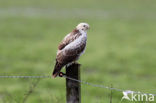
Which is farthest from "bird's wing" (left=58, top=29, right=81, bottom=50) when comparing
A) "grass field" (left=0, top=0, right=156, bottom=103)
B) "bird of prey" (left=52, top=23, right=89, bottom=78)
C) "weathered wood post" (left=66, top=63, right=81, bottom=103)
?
"grass field" (left=0, top=0, right=156, bottom=103)

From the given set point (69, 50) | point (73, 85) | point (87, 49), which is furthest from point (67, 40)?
point (87, 49)

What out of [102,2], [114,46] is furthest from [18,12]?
[114,46]

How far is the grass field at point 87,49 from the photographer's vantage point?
10386mm

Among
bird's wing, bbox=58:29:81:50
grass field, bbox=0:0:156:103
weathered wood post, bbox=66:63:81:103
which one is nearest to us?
weathered wood post, bbox=66:63:81:103

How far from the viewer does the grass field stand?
10.4m

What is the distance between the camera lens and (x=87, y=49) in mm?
16656

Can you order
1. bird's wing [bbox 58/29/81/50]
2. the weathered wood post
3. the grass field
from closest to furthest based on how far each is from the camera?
the weathered wood post → bird's wing [bbox 58/29/81/50] → the grass field

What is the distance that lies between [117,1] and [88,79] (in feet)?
90.8

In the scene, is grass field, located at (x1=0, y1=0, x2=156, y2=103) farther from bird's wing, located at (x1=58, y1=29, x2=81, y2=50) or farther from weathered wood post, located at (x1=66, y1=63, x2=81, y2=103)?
bird's wing, located at (x1=58, y1=29, x2=81, y2=50)

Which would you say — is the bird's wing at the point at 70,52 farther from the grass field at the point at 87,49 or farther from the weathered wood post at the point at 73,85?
the grass field at the point at 87,49

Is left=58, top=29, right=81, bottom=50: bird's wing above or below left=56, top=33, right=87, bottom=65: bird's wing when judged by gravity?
above

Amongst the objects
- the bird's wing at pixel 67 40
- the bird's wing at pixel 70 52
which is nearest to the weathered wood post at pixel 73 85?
the bird's wing at pixel 70 52

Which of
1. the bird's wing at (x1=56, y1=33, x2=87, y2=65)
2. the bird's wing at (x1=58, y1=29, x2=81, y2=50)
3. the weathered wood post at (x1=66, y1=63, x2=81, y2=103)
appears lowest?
the weathered wood post at (x1=66, y1=63, x2=81, y2=103)

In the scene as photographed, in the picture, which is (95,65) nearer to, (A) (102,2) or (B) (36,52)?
(B) (36,52)
